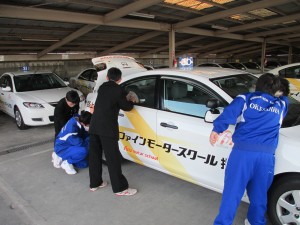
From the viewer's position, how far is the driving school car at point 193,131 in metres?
2.27

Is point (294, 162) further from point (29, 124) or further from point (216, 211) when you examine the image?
point (29, 124)

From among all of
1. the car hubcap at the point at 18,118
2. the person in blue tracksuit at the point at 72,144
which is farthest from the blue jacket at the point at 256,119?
the car hubcap at the point at 18,118

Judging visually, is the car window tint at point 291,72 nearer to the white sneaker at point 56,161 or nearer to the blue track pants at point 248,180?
the blue track pants at point 248,180

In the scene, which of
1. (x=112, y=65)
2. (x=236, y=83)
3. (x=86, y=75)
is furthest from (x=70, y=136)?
(x=86, y=75)


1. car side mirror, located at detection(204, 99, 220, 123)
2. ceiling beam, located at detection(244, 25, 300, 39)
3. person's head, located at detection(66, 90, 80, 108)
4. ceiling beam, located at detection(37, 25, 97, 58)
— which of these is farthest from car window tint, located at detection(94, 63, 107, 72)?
ceiling beam, located at detection(244, 25, 300, 39)

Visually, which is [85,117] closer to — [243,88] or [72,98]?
[72,98]

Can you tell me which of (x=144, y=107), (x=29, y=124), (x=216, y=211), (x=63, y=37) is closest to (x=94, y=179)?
(x=144, y=107)

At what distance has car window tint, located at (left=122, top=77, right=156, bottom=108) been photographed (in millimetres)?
3297

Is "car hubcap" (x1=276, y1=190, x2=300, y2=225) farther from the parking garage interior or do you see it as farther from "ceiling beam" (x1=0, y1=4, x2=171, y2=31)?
"ceiling beam" (x1=0, y1=4, x2=171, y2=31)

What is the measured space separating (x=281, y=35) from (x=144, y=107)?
58.8ft

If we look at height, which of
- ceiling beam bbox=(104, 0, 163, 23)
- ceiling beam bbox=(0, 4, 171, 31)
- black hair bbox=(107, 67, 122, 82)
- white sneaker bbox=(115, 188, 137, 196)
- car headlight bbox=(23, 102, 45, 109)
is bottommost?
white sneaker bbox=(115, 188, 137, 196)

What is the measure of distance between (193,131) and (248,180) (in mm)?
760

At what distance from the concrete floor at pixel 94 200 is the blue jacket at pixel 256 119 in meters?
0.98

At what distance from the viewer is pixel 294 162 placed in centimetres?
216
